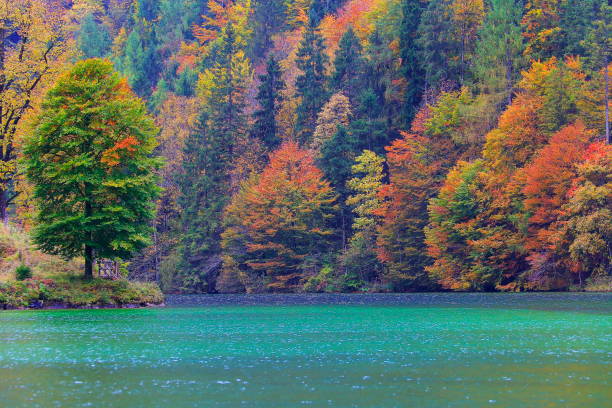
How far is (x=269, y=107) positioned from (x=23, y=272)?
60832 millimetres

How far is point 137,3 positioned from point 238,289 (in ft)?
285

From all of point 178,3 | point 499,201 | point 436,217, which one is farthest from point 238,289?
point 178,3

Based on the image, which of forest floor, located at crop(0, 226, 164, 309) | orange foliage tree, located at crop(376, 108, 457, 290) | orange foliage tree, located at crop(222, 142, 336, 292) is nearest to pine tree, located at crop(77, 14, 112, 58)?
orange foliage tree, located at crop(222, 142, 336, 292)

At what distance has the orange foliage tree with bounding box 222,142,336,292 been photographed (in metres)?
83.0

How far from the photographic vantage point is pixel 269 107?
9956 centimetres

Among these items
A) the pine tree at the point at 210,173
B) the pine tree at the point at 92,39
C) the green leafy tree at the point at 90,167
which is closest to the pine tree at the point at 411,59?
the pine tree at the point at 210,173

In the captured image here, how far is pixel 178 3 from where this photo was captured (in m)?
150

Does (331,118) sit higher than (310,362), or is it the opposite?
(331,118)

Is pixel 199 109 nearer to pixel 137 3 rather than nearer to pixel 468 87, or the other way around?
pixel 468 87

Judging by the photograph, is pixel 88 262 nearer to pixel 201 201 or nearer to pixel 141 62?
pixel 201 201

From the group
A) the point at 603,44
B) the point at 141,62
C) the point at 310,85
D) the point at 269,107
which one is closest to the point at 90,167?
the point at 603,44

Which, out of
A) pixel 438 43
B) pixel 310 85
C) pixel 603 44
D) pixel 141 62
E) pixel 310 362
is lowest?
pixel 310 362

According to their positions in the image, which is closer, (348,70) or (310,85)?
(348,70)

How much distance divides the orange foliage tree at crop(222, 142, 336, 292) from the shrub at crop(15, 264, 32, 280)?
41.6m
